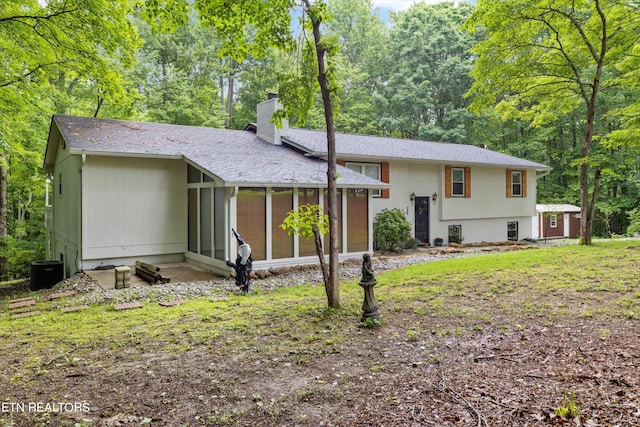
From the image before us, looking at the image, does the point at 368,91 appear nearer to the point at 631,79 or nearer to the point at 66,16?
the point at 631,79

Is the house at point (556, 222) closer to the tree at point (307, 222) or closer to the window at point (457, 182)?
the window at point (457, 182)

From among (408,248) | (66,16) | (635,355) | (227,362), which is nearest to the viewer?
(635,355)

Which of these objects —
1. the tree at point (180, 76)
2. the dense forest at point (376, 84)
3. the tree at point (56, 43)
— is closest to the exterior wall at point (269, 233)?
the dense forest at point (376, 84)

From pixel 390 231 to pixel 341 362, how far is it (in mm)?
9966

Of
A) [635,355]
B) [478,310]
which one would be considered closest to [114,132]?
[478,310]

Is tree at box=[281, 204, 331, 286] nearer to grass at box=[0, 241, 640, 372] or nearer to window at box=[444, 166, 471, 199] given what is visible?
grass at box=[0, 241, 640, 372]

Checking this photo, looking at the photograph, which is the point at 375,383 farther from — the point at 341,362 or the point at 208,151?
the point at 208,151

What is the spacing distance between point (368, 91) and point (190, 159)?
Answer: 23.4 m

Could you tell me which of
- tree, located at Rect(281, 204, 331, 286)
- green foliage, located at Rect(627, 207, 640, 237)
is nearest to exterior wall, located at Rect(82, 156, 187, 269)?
tree, located at Rect(281, 204, 331, 286)

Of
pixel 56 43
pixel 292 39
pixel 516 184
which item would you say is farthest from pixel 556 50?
pixel 56 43

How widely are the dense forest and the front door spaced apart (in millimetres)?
3805

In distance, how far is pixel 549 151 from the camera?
87.1 ft

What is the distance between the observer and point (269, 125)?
14.3 m

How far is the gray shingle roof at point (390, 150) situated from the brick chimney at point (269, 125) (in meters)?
0.36
